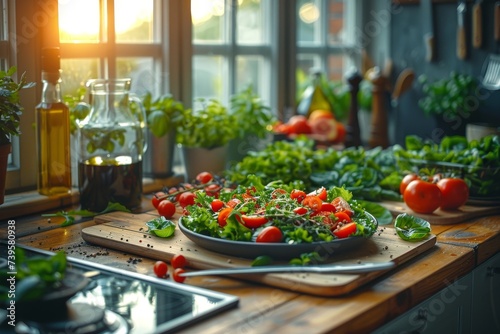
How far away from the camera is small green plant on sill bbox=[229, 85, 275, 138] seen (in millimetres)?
2364

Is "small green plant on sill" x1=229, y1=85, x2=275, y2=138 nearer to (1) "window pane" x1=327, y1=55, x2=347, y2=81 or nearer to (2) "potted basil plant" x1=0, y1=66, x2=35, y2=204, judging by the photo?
(2) "potted basil plant" x1=0, y1=66, x2=35, y2=204

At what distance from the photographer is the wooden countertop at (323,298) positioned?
120 cm

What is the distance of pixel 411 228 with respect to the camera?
1.68 meters

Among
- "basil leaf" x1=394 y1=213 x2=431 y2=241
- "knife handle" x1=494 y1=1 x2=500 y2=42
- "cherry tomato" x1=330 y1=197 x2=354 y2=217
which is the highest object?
"knife handle" x1=494 y1=1 x2=500 y2=42

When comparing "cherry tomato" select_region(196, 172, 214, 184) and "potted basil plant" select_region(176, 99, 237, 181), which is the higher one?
"potted basil plant" select_region(176, 99, 237, 181)

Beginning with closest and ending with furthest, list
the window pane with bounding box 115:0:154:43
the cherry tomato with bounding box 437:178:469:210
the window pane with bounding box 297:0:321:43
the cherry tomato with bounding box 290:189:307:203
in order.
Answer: the cherry tomato with bounding box 290:189:307:203 → the cherry tomato with bounding box 437:178:469:210 → the window pane with bounding box 115:0:154:43 → the window pane with bounding box 297:0:321:43

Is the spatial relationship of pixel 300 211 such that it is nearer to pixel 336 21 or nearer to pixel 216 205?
pixel 216 205

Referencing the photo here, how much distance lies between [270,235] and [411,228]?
1.29 ft

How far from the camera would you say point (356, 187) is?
2.02 metres

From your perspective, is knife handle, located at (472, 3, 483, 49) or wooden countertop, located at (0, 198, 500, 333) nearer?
wooden countertop, located at (0, 198, 500, 333)

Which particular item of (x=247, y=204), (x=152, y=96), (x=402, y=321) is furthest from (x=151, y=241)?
(x=152, y=96)

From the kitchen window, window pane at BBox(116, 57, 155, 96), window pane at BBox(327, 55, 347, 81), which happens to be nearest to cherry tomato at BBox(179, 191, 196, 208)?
the kitchen window

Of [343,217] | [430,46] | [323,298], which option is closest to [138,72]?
[343,217]

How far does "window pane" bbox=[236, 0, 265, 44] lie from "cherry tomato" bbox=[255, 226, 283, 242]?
1424 mm
